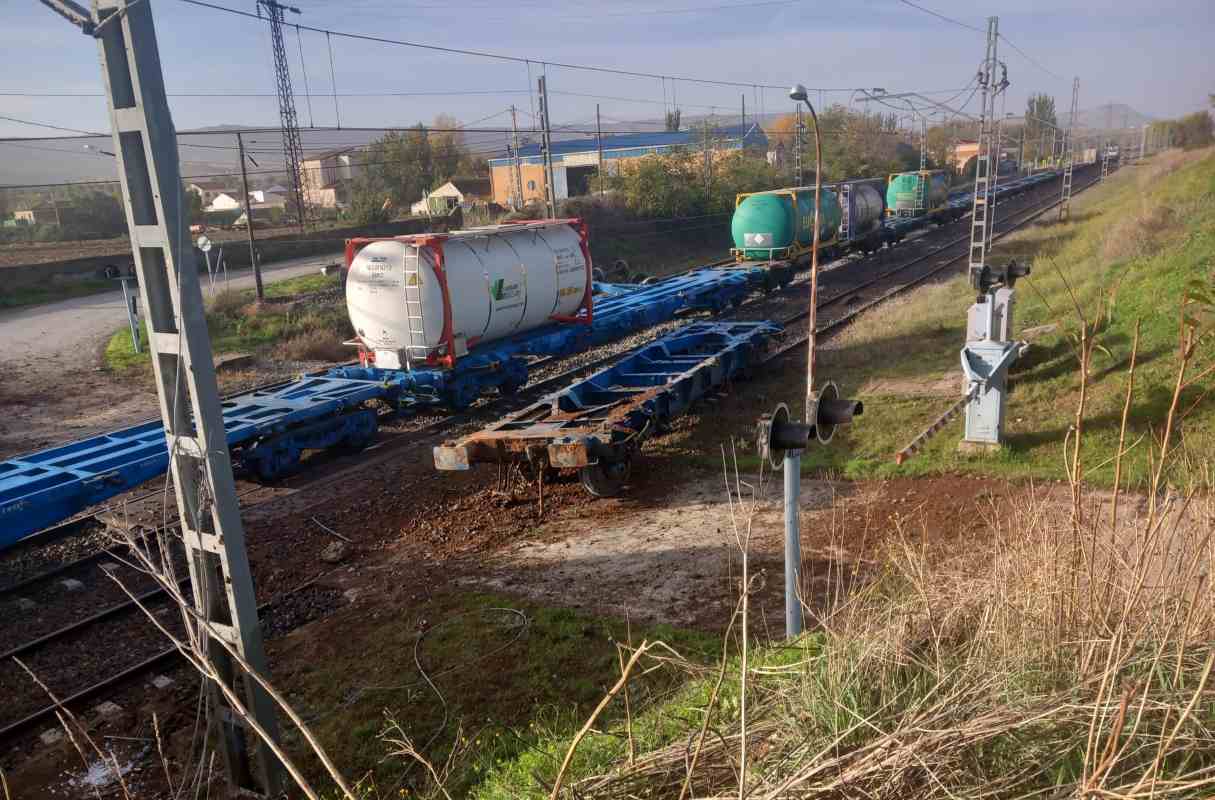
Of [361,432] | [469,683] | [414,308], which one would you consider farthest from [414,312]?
[469,683]

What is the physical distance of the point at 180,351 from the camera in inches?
187

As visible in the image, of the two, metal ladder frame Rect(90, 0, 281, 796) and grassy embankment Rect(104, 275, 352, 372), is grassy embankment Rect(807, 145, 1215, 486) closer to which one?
metal ladder frame Rect(90, 0, 281, 796)

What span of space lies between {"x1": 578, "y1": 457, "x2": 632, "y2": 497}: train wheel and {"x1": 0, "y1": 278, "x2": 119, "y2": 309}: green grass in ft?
86.6

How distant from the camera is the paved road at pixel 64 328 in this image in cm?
2053

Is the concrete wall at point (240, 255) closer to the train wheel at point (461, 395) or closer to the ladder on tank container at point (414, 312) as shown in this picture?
the ladder on tank container at point (414, 312)

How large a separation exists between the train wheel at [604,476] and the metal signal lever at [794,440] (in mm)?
4874

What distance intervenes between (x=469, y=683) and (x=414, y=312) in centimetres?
810

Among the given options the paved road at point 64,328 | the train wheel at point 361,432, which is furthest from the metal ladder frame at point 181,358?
the paved road at point 64,328

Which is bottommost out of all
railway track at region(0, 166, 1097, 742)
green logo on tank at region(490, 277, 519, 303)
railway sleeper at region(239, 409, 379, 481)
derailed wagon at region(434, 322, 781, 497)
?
railway track at region(0, 166, 1097, 742)

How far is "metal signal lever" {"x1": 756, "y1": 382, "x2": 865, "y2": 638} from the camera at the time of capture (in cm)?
479

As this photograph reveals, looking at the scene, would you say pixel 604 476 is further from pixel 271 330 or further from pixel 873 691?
pixel 271 330

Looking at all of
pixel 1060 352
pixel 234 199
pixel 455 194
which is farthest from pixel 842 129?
pixel 1060 352

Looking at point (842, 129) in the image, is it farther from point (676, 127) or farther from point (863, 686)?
point (863, 686)

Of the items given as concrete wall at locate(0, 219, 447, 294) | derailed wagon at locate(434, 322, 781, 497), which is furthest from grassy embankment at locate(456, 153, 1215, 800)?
concrete wall at locate(0, 219, 447, 294)
